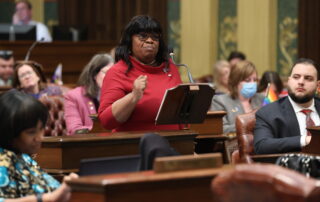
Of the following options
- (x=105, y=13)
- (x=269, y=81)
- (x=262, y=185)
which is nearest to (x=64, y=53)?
(x=105, y=13)

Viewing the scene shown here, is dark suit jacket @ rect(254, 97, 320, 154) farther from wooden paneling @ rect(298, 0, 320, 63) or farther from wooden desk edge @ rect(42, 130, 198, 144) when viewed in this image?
wooden paneling @ rect(298, 0, 320, 63)

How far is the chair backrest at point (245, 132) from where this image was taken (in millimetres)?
5188

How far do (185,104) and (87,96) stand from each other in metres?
2.13

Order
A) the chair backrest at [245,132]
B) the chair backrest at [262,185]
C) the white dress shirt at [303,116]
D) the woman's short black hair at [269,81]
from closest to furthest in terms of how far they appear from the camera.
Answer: the chair backrest at [262,185], the white dress shirt at [303,116], the chair backrest at [245,132], the woman's short black hair at [269,81]

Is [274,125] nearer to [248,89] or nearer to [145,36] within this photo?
[145,36]

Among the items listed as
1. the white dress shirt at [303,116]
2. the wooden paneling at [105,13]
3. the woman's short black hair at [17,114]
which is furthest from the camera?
the wooden paneling at [105,13]

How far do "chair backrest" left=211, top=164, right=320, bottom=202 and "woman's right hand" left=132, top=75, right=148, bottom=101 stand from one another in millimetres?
2161

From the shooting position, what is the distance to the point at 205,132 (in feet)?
20.2

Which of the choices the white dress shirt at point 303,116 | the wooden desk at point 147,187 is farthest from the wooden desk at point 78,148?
the white dress shirt at point 303,116

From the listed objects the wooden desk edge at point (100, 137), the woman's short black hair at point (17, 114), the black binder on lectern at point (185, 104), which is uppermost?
the woman's short black hair at point (17, 114)

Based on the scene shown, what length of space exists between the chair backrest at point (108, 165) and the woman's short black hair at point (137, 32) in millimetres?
1568

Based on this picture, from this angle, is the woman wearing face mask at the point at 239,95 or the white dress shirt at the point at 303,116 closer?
the white dress shirt at the point at 303,116

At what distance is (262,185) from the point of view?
195 cm

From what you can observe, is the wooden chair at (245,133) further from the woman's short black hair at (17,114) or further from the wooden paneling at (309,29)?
the wooden paneling at (309,29)
